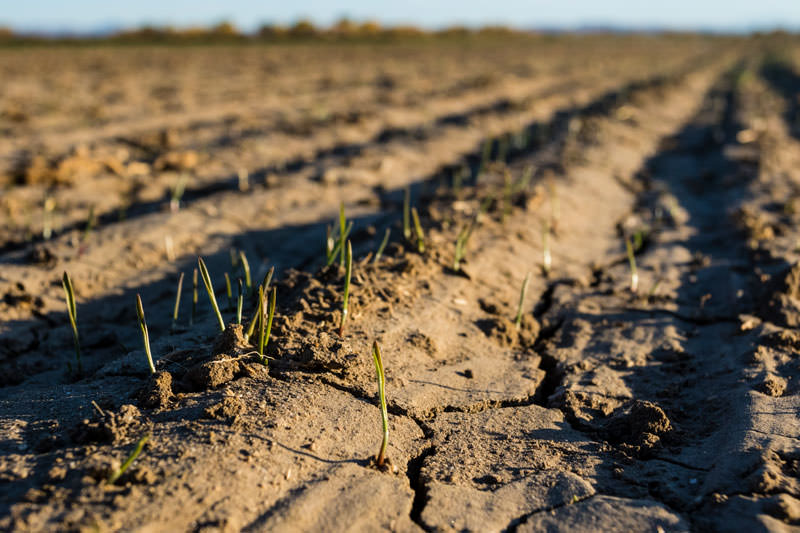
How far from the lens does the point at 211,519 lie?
1405 millimetres

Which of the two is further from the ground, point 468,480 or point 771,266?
point 771,266

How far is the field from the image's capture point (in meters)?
1.57

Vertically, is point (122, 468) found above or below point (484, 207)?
below

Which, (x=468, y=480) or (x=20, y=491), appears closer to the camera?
(x=20, y=491)

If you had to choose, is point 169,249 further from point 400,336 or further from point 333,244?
point 400,336

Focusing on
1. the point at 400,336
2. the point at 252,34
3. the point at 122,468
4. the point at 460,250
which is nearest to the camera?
the point at 122,468

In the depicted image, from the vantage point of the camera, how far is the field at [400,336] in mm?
1567

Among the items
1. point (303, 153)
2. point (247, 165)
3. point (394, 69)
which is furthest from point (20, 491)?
point (394, 69)

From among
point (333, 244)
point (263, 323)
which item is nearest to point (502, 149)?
point (333, 244)

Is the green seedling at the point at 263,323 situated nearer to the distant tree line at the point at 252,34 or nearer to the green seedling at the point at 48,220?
the green seedling at the point at 48,220

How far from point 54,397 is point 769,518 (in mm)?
2021

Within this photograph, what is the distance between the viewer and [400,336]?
2305 millimetres

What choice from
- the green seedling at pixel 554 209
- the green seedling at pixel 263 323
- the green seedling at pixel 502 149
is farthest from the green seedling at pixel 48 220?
the green seedling at pixel 502 149

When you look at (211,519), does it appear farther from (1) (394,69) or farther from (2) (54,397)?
(1) (394,69)
